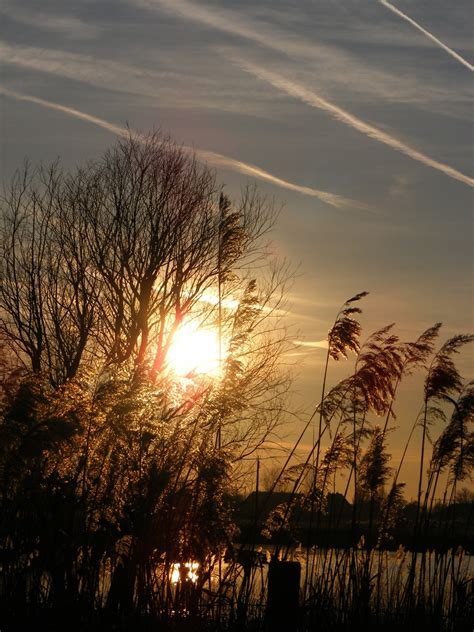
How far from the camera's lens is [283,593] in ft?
20.3

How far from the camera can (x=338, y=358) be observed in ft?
26.7

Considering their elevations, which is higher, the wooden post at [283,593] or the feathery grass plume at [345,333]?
the feathery grass plume at [345,333]

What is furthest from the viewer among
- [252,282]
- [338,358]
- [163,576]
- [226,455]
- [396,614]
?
[252,282]

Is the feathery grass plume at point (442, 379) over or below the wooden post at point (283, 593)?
over

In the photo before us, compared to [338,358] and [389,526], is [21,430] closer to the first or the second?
[338,358]

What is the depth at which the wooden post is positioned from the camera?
618 centimetres

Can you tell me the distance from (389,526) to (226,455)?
2.44m

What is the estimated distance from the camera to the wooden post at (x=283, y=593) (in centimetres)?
618

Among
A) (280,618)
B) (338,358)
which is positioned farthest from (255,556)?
(338,358)

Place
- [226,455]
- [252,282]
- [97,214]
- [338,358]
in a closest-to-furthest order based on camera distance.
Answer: [226,455]
[338,358]
[252,282]
[97,214]

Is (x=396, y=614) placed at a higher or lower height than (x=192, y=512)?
lower

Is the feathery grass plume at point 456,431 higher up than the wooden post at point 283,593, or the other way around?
the feathery grass plume at point 456,431

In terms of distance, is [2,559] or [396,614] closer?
[2,559]

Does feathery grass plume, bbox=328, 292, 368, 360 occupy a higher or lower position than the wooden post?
higher
